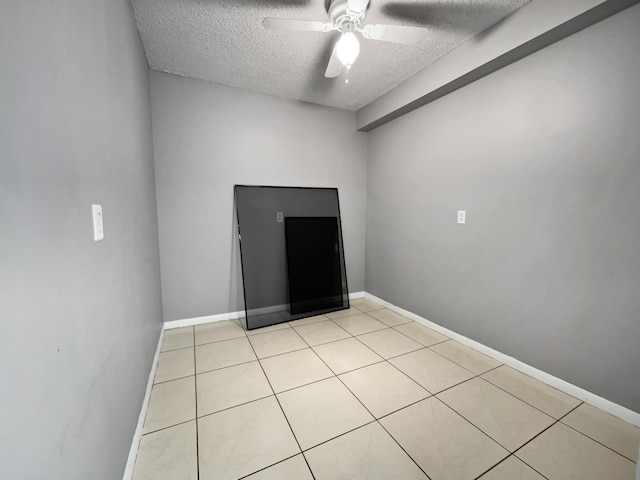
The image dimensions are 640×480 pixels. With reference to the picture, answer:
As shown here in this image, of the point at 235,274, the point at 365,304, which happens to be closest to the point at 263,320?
the point at 235,274

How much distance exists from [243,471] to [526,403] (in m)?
1.77

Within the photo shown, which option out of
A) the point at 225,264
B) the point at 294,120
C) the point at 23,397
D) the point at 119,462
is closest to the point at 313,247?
the point at 225,264

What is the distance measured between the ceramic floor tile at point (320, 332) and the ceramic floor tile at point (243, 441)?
88 cm

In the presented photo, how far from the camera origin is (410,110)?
2812 millimetres

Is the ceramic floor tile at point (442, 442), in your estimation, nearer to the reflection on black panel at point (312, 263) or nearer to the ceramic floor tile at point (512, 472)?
the ceramic floor tile at point (512, 472)

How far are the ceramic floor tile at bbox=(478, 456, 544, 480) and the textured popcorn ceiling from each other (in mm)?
2702

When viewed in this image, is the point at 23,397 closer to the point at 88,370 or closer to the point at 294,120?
the point at 88,370

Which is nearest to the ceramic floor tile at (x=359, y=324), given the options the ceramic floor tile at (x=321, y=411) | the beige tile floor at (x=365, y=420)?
the beige tile floor at (x=365, y=420)

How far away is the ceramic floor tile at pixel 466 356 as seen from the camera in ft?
6.65

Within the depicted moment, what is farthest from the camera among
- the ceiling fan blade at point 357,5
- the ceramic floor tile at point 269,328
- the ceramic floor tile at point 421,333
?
the ceramic floor tile at point 269,328

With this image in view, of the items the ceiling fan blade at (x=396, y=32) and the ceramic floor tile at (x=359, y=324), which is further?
the ceramic floor tile at (x=359, y=324)

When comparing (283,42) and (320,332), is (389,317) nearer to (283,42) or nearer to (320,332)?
(320,332)

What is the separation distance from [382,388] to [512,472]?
75cm

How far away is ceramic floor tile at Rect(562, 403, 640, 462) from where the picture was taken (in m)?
1.34
